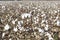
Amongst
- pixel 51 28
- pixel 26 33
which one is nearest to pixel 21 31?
pixel 26 33

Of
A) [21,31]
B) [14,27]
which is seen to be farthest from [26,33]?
[14,27]

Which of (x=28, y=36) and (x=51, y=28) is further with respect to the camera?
(x=51, y=28)

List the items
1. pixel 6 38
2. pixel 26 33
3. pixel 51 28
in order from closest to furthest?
pixel 6 38, pixel 26 33, pixel 51 28

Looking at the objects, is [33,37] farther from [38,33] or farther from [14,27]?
[14,27]

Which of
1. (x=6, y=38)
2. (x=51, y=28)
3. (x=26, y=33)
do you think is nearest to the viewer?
(x=6, y=38)

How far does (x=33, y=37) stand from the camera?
2254mm

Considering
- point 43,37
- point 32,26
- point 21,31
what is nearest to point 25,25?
point 32,26

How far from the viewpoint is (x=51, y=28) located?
251cm

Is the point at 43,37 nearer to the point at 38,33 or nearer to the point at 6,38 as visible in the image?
the point at 38,33

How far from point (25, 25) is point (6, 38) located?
510mm

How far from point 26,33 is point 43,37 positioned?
0.25m

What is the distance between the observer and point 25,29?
2.45 m

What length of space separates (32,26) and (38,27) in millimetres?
93

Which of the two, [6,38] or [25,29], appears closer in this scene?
[6,38]
